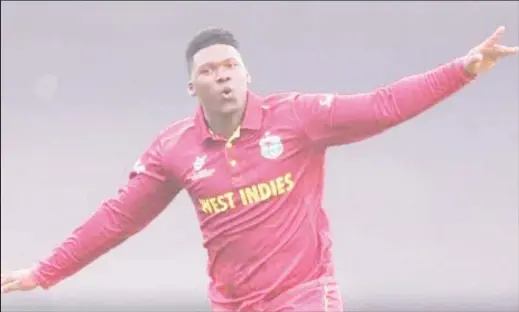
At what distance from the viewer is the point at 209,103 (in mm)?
4809

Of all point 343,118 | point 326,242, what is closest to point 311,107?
point 343,118

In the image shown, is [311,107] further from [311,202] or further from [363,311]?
[363,311]

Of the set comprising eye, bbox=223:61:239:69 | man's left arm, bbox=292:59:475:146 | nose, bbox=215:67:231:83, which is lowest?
man's left arm, bbox=292:59:475:146

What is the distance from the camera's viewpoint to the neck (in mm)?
4809

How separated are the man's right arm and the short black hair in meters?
0.36

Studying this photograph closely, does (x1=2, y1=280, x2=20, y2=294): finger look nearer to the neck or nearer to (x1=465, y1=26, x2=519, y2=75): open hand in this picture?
the neck

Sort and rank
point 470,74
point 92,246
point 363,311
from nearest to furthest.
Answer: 1. point 470,74
2. point 92,246
3. point 363,311

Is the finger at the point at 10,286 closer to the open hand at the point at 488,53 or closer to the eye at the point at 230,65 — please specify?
the eye at the point at 230,65

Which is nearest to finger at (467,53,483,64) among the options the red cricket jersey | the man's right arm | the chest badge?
the red cricket jersey

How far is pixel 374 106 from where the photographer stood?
4.64 meters

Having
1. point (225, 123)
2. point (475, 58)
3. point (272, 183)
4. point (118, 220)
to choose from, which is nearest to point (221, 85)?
point (225, 123)

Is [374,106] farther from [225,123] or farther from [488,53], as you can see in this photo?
[225,123]

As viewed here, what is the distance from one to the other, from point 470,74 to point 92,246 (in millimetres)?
1501

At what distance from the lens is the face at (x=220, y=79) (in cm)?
477
